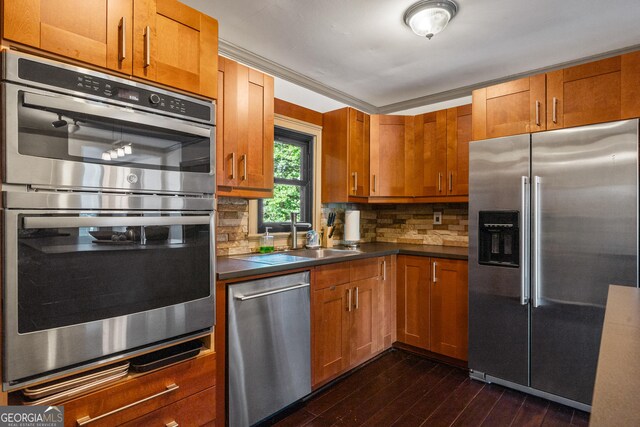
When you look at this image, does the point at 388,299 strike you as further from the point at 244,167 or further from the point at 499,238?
the point at 244,167

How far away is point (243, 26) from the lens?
237 cm

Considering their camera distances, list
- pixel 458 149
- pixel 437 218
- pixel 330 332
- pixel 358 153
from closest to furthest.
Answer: pixel 330 332
pixel 458 149
pixel 358 153
pixel 437 218

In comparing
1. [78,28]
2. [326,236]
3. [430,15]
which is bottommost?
[326,236]

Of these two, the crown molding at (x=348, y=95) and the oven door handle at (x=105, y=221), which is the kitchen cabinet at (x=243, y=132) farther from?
the oven door handle at (x=105, y=221)

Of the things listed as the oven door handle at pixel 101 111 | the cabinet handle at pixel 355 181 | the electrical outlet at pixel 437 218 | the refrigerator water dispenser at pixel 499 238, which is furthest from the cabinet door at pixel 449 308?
the oven door handle at pixel 101 111

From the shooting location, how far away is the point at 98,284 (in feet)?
4.43

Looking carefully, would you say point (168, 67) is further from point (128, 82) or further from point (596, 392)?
point (596, 392)

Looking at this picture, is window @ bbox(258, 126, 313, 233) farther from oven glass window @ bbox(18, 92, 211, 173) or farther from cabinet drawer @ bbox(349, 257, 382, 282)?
oven glass window @ bbox(18, 92, 211, 173)

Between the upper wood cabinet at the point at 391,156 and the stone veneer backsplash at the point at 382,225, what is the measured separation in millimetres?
429

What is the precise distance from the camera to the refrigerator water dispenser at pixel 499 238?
8.07ft

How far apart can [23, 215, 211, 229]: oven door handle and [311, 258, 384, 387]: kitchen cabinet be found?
1.05 metres

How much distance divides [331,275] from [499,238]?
129 cm

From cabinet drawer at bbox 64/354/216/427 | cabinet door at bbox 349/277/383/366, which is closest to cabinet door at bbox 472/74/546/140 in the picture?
cabinet door at bbox 349/277/383/366

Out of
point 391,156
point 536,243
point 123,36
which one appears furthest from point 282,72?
point 536,243
